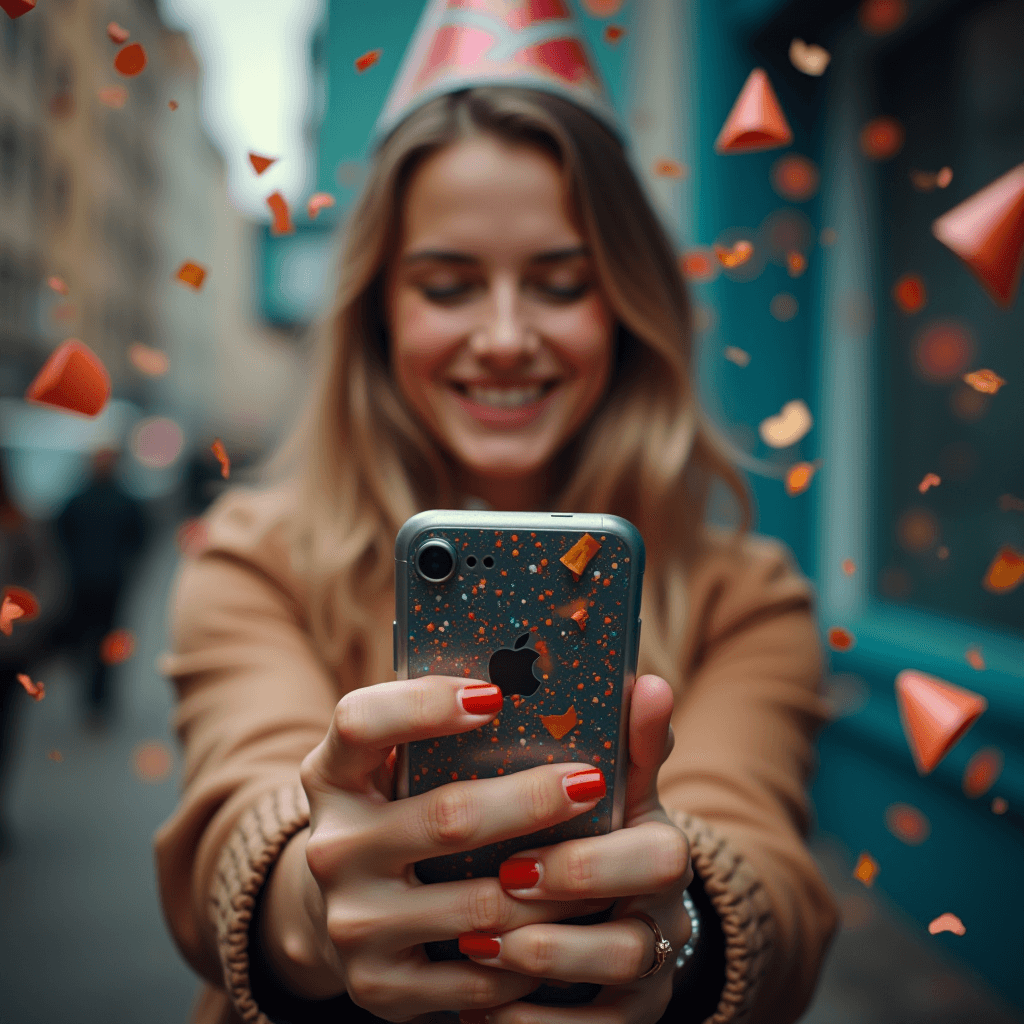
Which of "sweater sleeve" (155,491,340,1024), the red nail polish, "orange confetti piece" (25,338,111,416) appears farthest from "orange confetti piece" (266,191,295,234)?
the red nail polish

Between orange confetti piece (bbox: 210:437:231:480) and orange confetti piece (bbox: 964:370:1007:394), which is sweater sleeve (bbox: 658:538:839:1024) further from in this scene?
orange confetti piece (bbox: 210:437:231:480)

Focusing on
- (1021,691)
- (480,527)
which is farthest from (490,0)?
(1021,691)

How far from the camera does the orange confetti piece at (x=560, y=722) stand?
744mm

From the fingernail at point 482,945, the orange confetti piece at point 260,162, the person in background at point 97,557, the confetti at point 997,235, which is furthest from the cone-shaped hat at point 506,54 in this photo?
the person in background at point 97,557

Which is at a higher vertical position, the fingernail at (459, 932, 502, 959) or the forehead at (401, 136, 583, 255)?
the forehead at (401, 136, 583, 255)

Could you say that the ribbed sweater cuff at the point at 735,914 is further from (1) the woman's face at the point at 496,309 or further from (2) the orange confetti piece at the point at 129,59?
(2) the orange confetti piece at the point at 129,59

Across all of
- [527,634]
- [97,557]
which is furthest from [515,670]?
[97,557]

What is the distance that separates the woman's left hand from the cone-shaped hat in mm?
911

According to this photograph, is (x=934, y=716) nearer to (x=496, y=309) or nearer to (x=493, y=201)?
(x=496, y=309)

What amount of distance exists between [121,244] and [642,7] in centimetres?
2166

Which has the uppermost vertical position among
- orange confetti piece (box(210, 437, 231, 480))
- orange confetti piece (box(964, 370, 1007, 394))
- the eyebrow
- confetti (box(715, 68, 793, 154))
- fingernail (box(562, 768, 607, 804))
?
confetti (box(715, 68, 793, 154))

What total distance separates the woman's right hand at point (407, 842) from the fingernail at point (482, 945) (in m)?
0.01

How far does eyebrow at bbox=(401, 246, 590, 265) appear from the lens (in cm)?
111

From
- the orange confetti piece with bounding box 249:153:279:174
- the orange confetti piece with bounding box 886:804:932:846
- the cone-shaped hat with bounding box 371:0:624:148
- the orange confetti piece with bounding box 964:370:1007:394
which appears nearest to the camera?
the orange confetti piece with bounding box 964:370:1007:394
